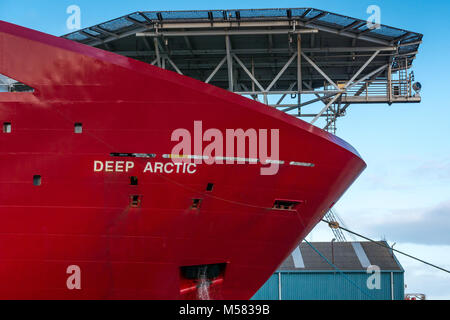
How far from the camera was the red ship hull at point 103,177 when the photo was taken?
554 inches

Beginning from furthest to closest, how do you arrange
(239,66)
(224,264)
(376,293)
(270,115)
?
(376,293), (239,66), (224,264), (270,115)

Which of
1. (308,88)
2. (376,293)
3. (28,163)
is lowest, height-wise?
(376,293)

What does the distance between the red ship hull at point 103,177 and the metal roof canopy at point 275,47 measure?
6334mm

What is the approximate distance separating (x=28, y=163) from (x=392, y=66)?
14.7 m

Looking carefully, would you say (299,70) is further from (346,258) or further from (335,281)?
(346,258)

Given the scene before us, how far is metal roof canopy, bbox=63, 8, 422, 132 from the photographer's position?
20594 millimetres

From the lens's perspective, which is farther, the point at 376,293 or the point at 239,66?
the point at 376,293

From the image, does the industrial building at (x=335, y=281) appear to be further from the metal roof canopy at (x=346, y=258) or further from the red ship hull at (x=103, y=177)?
the red ship hull at (x=103, y=177)

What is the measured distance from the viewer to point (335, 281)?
3772 centimetres

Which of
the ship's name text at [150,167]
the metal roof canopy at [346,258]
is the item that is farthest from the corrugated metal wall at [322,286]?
the ship's name text at [150,167]

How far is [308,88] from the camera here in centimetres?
2483

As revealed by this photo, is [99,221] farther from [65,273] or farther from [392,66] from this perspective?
[392,66]

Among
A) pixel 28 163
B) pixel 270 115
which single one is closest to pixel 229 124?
pixel 270 115

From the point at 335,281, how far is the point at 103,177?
26.1m
